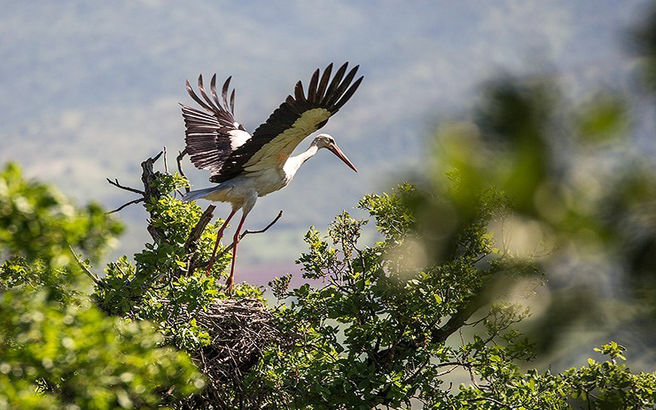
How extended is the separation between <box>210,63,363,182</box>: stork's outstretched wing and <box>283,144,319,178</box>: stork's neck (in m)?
0.23

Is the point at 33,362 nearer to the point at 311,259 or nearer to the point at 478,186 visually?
the point at 478,186

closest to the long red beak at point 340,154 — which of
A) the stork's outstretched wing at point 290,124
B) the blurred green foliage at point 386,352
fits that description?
the stork's outstretched wing at point 290,124

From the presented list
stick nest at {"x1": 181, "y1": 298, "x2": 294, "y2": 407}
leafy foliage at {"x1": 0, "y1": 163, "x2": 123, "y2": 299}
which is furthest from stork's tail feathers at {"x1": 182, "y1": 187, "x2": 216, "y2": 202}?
leafy foliage at {"x1": 0, "y1": 163, "x2": 123, "y2": 299}

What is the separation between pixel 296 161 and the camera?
8.54 meters

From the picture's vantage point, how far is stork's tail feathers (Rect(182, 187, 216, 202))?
287 inches

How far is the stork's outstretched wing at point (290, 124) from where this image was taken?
20.5 ft

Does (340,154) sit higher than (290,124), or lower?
higher

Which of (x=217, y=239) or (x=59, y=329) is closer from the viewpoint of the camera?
(x=59, y=329)

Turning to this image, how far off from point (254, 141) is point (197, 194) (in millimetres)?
776

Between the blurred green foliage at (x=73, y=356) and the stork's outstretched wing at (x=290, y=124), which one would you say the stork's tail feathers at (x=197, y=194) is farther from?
the blurred green foliage at (x=73, y=356)

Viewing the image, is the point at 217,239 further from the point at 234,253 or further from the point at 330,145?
the point at 330,145

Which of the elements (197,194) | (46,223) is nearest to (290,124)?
(197,194)

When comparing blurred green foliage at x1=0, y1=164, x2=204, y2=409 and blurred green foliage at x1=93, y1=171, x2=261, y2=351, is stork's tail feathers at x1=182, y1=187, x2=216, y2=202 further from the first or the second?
blurred green foliage at x1=0, y1=164, x2=204, y2=409

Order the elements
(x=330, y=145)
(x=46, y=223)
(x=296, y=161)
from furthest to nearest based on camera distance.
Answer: (x=330, y=145)
(x=296, y=161)
(x=46, y=223)
